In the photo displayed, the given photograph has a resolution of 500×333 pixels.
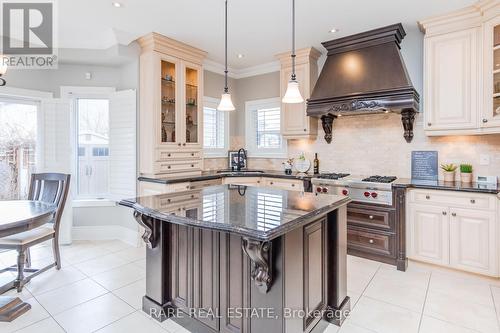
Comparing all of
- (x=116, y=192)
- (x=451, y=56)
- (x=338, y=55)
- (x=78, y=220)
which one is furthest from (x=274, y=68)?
(x=78, y=220)

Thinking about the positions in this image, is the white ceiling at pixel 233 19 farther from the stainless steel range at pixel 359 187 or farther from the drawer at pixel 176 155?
the stainless steel range at pixel 359 187

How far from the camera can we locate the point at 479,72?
10.0 ft

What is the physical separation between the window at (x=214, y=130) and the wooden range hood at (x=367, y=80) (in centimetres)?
187

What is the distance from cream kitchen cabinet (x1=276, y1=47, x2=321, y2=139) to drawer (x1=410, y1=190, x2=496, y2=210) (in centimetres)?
177

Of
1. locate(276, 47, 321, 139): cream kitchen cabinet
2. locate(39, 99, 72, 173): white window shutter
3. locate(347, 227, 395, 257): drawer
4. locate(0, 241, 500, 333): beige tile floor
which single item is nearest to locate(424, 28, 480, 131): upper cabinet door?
locate(347, 227, 395, 257): drawer

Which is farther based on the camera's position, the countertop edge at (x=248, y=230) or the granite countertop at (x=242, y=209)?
the granite countertop at (x=242, y=209)

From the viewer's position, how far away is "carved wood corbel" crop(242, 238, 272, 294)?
1539 millimetres

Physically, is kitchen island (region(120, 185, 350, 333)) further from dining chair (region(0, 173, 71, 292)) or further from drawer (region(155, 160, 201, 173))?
drawer (region(155, 160, 201, 173))

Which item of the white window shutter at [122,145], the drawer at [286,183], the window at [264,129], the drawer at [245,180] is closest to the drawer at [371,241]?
the drawer at [286,183]

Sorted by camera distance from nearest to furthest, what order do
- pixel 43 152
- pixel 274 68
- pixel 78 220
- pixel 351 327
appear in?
pixel 351 327 → pixel 43 152 → pixel 78 220 → pixel 274 68

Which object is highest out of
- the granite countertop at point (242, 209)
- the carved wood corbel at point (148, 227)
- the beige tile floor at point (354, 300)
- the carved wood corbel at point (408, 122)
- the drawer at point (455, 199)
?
the carved wood corbel at point (408, 122)

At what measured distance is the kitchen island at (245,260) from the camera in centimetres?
163

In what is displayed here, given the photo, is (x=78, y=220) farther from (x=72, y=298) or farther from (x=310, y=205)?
(x=310, y=205)

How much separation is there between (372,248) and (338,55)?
8.48 feet
